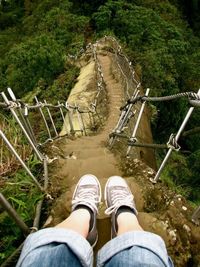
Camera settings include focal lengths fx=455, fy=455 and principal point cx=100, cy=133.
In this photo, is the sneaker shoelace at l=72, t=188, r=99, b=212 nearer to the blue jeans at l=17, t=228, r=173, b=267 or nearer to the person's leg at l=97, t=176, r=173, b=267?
the person's leg at l=97, t=176, r=173, b=267

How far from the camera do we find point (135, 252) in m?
2.21

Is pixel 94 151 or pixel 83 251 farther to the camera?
pixel 94 151

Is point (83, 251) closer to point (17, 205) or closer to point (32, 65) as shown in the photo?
point (17, 205)

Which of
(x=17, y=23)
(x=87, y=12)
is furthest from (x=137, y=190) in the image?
(x=17, y=23)

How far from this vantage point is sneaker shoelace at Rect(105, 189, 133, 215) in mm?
2964

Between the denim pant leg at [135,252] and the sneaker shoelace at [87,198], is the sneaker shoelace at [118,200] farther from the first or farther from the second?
the denim pant leg at [135,252]

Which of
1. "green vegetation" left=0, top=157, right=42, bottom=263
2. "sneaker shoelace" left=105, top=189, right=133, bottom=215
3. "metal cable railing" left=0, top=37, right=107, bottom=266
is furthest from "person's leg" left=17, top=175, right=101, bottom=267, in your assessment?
"green vegetation" left=0, top=157, right=42, bottom=263

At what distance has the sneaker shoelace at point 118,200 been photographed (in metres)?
2.96

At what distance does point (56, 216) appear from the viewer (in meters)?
3.15

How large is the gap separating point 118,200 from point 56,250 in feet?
2.90

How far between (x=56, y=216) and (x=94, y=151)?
1.78 m

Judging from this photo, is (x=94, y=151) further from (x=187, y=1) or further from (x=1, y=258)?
(x=187, y=1)

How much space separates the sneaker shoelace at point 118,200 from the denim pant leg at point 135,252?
1.97 ft

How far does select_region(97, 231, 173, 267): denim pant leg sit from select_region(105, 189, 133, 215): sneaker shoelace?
60 centimetres
